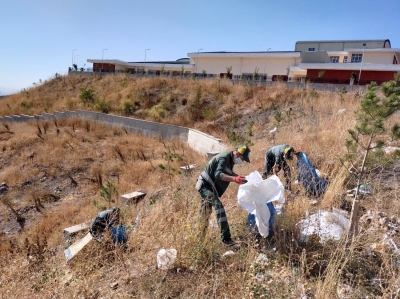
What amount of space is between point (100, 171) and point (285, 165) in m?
5.77

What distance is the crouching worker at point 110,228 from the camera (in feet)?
10.5

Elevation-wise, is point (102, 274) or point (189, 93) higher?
point (189, 93)

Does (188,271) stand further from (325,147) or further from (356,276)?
(325,147)

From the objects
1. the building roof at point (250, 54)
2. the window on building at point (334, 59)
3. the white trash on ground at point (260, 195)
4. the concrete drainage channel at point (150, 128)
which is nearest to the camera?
the white trash on ground at point (260, 195)

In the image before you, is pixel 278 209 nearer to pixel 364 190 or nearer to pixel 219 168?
pixel 219 168

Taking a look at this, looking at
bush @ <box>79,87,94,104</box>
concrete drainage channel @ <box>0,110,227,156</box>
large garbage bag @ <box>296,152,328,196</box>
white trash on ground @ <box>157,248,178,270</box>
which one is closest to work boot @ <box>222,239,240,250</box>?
white trash on ground @ <box>157,248,178,270</box>

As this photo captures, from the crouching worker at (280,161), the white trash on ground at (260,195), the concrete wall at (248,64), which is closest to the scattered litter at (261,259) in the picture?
the white trash on ground at (260,195)

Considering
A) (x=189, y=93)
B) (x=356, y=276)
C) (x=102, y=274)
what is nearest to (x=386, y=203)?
(x=356, y=276)

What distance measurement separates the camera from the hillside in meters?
2.45

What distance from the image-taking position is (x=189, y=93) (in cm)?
1573

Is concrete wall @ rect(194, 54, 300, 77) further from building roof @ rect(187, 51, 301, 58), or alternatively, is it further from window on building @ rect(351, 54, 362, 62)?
window on building @ rect(351, 54, 362, 62)

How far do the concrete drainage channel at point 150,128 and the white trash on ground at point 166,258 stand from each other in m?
4.80

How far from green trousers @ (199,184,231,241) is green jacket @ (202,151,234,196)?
146mm

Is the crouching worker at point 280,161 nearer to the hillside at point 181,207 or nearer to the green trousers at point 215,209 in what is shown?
the hillside at point 181,207
